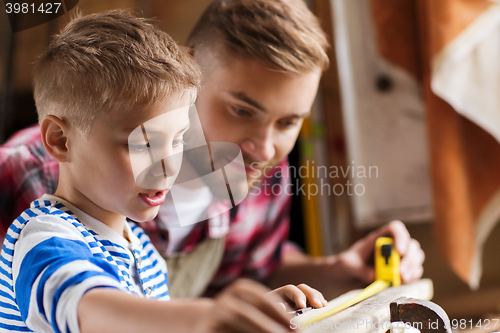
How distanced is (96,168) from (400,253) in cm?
35

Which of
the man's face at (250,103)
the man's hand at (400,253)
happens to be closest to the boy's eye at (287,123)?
the man's face at (250,103)

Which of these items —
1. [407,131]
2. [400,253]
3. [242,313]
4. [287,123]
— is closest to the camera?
[242,313]

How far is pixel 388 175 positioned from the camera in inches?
38.1

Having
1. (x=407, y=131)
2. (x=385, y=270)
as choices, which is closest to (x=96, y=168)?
(x=385, y=270)

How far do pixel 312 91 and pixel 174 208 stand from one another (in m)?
0.16

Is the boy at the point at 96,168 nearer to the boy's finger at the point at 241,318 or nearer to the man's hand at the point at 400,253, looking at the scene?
the boy's finger at the point at 241,318

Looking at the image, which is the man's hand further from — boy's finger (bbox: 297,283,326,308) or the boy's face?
the boy's face

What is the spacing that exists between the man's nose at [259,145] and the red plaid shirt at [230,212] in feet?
0.52

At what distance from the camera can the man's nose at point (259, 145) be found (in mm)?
373

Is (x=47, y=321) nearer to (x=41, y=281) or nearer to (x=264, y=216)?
(x=41, y=281)

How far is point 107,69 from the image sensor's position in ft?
0.91

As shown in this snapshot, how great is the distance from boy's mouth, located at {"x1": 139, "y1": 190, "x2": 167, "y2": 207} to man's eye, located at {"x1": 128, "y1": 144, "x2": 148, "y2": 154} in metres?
0.03

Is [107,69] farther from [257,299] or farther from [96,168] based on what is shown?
[257,299]

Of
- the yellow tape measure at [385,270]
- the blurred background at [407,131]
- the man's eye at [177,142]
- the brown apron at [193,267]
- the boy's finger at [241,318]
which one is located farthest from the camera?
the blurred background at [407,131]
